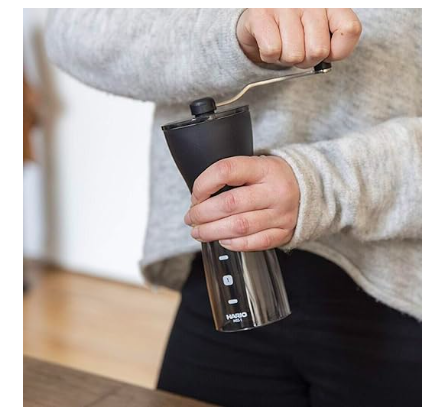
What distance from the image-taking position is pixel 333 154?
0.60 meters

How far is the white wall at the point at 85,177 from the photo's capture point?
→ 2076mm

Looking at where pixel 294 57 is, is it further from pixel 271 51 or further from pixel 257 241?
pixel 257 241

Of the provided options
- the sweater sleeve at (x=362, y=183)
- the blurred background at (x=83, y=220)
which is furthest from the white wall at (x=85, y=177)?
the sweater sleeve at (x=362, y=183)

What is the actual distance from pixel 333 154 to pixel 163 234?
24 cm

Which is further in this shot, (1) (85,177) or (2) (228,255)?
(1) (85,177)

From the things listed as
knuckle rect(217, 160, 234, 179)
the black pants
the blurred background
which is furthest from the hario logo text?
the blurred background

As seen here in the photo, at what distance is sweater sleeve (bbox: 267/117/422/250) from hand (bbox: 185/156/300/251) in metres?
0.02

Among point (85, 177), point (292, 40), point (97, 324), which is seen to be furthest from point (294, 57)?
point (85, 177)

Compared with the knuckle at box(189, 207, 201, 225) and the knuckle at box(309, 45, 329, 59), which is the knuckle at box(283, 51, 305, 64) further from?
the knuckle at box(189, 207, 201, 225)

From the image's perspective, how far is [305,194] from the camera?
0.53 m

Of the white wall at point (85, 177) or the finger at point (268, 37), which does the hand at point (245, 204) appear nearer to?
the finger at point (268, 37)

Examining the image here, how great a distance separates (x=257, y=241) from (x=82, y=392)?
9.0 inches
